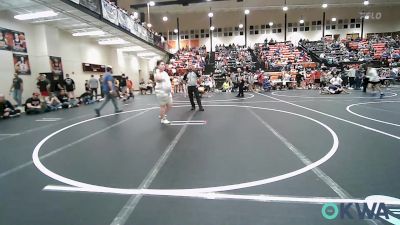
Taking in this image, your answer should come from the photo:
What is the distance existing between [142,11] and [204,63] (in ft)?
37.9

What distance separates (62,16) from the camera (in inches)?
547

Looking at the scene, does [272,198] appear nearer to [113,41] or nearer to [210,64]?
[113,41]

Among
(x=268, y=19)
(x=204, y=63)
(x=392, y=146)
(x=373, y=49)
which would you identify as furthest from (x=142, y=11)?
(x=392, y=146)

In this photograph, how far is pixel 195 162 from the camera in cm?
386

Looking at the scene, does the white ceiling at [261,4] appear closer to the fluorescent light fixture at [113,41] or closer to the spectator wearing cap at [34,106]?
the fluorescent light fixture at [113,41]

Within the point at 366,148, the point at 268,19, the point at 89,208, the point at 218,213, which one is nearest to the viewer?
the point at 218,213

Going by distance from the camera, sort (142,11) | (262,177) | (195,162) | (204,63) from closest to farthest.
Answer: (262,177)
(195,162)
(204,63)
(142,11)

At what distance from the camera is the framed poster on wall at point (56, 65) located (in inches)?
606

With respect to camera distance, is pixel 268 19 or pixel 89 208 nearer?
pixel 89 208

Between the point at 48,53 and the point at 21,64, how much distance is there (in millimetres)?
1760

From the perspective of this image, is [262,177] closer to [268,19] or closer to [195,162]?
[195,162]

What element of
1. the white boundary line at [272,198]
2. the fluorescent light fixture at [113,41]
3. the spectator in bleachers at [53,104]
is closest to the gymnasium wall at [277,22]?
the fluorescent light fixture at [113,41]

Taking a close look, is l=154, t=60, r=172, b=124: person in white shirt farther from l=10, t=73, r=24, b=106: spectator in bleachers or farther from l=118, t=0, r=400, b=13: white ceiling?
l=118, t=0, r=400, b=13: white ceiling

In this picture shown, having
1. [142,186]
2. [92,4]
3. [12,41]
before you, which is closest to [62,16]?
[92,4]
